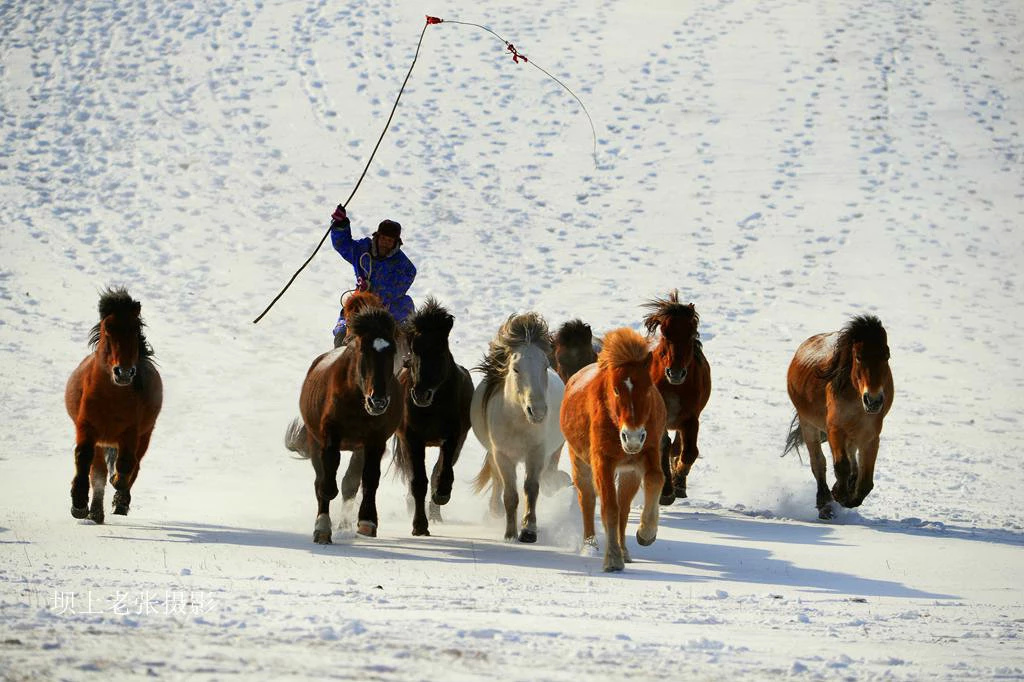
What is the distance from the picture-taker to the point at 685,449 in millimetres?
11305

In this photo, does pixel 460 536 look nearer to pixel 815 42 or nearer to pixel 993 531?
pixel 993 531

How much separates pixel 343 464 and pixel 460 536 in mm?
3932

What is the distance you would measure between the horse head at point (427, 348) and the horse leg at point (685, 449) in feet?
8.75

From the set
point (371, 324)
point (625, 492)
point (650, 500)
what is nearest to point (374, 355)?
point (371, 324)

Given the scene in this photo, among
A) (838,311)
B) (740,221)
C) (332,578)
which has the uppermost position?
(740,221)

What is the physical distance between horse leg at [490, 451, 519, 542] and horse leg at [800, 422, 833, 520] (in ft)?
10.4

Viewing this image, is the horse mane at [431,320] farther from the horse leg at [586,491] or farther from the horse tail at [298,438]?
the horse tail at [298,438]

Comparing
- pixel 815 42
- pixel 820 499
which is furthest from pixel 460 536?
pixel 815 42

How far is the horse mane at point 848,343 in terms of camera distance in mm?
10461

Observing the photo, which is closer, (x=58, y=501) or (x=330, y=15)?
(x=58, y=501)

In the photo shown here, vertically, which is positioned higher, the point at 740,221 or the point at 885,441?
the point at 740,221

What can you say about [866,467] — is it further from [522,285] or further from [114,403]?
[522,285]

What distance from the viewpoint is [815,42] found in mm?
26266

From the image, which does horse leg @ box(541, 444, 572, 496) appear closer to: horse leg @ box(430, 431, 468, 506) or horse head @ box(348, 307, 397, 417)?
horse leg @ box(430, 431, 468, 506)
